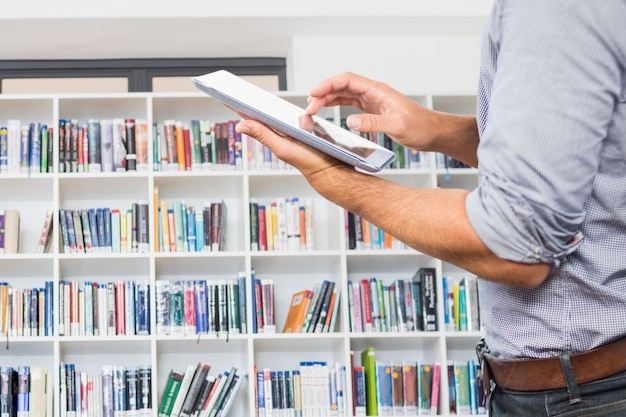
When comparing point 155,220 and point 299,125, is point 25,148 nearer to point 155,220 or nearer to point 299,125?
point 155,220

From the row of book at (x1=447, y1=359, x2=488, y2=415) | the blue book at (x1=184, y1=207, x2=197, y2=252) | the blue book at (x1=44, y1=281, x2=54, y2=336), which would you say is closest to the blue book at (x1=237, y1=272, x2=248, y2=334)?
the blue book at (x1=184, y1=207, x2=197, y2=252)

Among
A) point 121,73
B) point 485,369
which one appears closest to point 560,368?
point 485,369

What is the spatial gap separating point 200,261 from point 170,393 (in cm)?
61

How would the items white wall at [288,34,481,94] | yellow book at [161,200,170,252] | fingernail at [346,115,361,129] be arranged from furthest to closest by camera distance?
white wall at [288,34,481,94] < yellow book at [161,200,170,252] < fingernail at [346,115,361,129]

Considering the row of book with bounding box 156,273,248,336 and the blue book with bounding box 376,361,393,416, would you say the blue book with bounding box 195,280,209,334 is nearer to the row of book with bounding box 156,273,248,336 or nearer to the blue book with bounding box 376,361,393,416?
the row of book with bounding box 156,273,248,336

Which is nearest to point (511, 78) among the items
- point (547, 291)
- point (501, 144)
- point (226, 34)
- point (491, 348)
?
point (501, 144)

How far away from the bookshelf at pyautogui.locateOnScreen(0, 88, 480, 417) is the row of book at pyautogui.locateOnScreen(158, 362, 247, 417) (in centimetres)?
8

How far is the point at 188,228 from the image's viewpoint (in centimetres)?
401

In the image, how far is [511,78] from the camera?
0.79 m

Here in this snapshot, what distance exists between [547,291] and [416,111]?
1.23ft

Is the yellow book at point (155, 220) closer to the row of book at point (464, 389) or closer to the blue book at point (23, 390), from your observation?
the blue book at point (23, 390)

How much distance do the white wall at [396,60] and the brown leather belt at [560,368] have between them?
3536 mm

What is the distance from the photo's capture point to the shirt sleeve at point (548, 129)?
76cm

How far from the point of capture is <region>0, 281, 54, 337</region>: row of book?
3871mm
